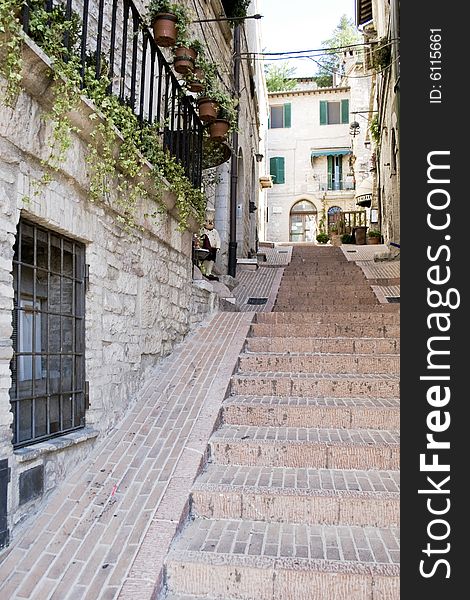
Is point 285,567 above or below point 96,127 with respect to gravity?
below

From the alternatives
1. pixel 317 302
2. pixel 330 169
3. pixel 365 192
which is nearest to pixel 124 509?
pixel 317 302

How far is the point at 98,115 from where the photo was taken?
9.97 feet

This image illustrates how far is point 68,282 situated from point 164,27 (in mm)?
2858

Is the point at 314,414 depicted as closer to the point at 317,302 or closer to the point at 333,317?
the point at 333,317

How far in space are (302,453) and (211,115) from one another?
12.1 feet

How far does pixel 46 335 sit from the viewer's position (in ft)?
9.75

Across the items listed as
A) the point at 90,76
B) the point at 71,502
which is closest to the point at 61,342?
the point at 71,502

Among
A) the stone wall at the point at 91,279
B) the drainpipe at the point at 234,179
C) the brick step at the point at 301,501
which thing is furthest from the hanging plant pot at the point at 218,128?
the drainpipe at the point at 234,179

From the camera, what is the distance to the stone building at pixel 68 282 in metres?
2.46

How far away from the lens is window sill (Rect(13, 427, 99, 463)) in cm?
254

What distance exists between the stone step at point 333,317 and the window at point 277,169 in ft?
81.1

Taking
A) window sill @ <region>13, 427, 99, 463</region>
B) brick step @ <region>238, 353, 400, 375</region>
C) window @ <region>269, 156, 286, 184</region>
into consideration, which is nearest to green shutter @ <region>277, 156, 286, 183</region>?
window @ <region>269, 156, 286, 184</region>

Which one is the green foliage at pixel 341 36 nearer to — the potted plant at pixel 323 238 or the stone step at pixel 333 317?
the potted plant at pixel 323 238

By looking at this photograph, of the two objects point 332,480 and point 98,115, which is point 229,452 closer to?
point 332,480
